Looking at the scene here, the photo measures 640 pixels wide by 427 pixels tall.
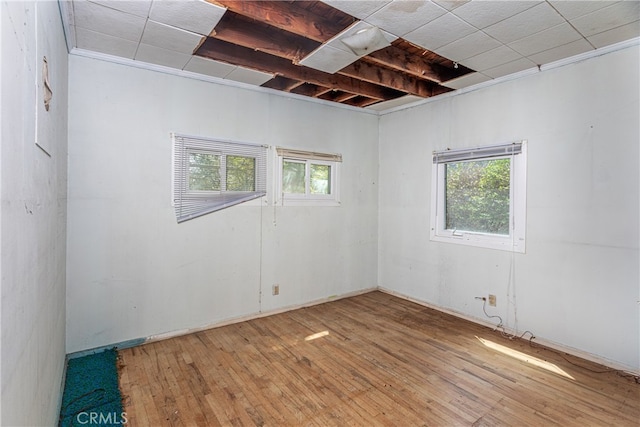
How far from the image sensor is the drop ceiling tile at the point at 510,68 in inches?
117

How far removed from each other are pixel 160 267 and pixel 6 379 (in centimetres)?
232

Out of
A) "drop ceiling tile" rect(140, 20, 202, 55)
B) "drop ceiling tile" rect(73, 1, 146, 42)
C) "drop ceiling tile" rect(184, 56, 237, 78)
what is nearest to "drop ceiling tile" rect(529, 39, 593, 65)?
"drop ceiling tile" rect(184, 56, 237, 78)

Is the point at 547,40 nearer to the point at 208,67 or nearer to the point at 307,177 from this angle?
the point at 307,177

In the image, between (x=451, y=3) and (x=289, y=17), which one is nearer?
(x=451, y=3)

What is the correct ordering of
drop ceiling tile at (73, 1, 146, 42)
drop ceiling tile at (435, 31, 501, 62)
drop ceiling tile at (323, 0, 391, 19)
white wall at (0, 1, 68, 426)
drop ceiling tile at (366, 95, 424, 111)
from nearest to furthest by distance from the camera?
1. white wall at (0, 1, 68, 426)
2. drop ceiling tile at (323, 0, 391, 19)
3. drop ceiling tile at (73, 1, 146, 42)
4. drop ceiling tile at (435, 31, 501, 62)
5. drop ceiling tile at (366, 95, 424, 111)

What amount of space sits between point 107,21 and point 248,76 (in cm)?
129

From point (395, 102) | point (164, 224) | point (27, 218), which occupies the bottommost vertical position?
point (164, 224)

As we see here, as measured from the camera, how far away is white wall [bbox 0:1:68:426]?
90cm

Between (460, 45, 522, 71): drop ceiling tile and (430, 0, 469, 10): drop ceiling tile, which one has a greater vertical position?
(460, 45, 522, 71): drop ceiling tile

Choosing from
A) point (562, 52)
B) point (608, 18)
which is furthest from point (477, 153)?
point (608, 18)

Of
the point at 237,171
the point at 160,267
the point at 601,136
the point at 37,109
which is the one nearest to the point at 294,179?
the point at 237,171

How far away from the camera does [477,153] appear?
3.58 m

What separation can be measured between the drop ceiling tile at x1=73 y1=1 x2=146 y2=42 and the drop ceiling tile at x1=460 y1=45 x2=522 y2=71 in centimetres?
281

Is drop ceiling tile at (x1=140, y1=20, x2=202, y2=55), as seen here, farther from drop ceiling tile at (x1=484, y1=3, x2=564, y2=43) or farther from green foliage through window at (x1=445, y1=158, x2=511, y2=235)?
green foliage through window at (x1=445, y1=158, x2=511, y2=235)
